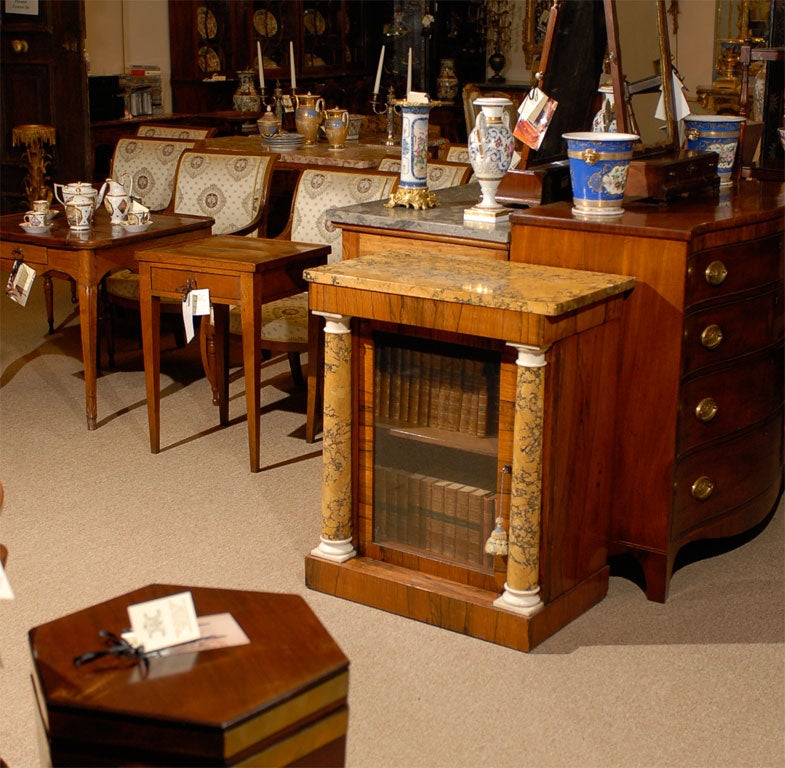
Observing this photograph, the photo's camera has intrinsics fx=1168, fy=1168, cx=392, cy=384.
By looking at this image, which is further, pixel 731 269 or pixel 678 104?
pixel 678 104

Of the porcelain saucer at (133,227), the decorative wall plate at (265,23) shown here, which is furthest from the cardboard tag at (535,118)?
the decorative wall plate at (265,23)

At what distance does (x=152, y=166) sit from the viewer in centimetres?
554

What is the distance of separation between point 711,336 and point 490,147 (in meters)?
0.77

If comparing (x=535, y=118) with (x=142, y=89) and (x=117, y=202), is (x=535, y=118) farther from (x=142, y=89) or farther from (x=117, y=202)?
(x=142, y=89)

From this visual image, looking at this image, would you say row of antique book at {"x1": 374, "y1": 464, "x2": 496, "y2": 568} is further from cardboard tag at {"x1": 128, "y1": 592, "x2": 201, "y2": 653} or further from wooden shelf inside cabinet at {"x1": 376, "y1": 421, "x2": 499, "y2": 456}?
cardboard tag at {"x1": 128, "y1": 592, "x2": 201, "y2": 653}

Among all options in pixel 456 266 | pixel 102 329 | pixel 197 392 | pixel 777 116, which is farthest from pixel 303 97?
pixel 456 266

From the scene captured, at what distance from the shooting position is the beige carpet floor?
246cm

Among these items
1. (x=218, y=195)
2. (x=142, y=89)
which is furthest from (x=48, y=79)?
(x=218, y=195)

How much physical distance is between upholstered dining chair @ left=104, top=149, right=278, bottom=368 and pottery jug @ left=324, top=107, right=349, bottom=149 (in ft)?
3.42

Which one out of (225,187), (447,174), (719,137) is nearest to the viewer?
(719,137)

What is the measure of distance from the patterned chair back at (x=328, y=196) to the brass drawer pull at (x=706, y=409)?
1739 millimetres

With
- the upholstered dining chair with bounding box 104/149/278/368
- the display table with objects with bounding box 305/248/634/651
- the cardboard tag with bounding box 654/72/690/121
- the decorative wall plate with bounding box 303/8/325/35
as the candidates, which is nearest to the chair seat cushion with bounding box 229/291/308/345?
the upholstered dining chair with bounding box 104/149/278/368

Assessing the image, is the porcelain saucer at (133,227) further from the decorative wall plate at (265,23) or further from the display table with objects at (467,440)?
the decorative wall plate at (265,23)

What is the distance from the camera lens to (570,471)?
9.31ft
